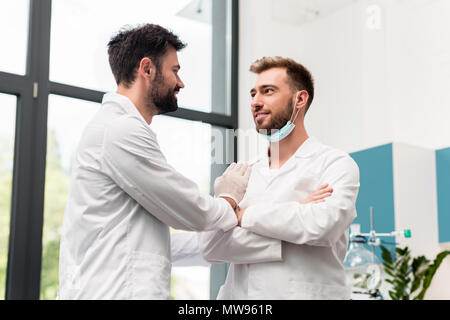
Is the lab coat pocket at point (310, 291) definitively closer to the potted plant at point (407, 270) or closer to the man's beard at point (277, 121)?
the man's beard at point (277, 121)

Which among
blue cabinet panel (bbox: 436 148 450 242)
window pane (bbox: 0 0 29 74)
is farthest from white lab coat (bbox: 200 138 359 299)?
window pane (bbox: 0 0 29 74)

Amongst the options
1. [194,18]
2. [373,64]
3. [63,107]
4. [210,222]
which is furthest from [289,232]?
[194,18]

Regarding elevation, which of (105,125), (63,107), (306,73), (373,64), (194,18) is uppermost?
(194,18)

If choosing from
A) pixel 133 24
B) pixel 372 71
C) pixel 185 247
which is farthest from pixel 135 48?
pixel 372 71

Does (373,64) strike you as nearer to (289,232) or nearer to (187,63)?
(187,63)

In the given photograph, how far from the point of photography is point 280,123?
223cm

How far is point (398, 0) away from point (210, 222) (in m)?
3.26

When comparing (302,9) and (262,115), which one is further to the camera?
(302,9)

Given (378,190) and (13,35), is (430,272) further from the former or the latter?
(13,35)

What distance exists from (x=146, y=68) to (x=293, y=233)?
69 cm

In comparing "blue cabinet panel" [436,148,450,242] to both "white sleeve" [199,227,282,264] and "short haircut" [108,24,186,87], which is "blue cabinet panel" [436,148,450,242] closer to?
"white sleeve" [199,227,282,264]

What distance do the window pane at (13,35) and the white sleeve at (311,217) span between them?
259 cm

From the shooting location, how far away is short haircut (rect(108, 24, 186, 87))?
79.2 inches

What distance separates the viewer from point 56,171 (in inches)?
158
